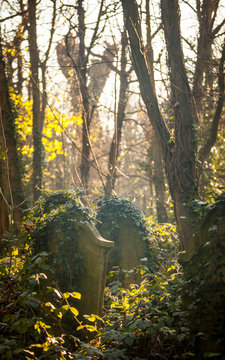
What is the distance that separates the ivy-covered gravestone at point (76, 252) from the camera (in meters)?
4.59

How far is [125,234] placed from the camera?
670cm

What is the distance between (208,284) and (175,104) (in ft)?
14.7

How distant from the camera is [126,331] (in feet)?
11.2

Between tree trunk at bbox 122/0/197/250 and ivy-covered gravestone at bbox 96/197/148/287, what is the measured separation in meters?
0.83

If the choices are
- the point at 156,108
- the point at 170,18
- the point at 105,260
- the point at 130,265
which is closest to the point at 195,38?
the point at 170,18

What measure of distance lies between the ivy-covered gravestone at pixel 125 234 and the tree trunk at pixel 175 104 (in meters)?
0.83

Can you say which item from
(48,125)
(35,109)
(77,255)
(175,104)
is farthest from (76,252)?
(48,125)

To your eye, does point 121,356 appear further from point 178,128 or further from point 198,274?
point 178,128

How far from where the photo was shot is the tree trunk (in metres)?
6.79

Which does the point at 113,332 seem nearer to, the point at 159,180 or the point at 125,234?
the point at 125,234

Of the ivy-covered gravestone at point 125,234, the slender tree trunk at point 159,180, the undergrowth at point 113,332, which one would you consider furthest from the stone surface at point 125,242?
the slender tree trunk at point 159,180

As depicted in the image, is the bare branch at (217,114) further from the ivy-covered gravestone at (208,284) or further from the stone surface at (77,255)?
the ivy-covered gravestone at (208,284)

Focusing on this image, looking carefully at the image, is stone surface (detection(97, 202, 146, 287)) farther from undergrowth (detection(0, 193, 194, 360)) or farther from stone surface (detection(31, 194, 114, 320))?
undergrowth (detection(0, 193, 194, 360))

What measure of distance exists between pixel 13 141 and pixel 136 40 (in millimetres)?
4515
